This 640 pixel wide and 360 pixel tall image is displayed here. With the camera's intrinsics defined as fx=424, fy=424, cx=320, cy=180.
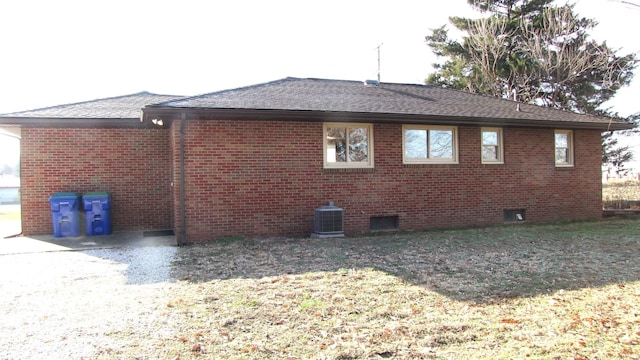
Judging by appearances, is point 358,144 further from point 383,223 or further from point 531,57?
point 531,57

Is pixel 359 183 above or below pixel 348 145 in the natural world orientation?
below

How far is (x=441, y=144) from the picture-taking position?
10.8 meters

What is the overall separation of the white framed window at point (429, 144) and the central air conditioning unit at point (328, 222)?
7.72ft

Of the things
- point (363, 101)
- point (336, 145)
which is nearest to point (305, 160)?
point (336, 145)

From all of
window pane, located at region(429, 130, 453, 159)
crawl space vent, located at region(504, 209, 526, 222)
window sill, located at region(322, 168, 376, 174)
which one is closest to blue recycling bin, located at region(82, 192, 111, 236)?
window sill, located at region(322, 168, 376, 174)

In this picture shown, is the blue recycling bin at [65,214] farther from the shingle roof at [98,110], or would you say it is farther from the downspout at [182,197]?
the downspout at [182,197]

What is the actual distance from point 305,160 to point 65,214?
5555mm

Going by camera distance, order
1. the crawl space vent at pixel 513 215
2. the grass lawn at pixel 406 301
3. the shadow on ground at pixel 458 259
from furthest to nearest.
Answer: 1. the crawl space vent at pixel 513 215
2. the shadow on ground at pixel 458 259
3. the grass lawn at pixel 406 301

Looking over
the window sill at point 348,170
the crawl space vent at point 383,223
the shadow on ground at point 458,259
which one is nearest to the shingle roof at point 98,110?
the shadow on ground at point 458,259

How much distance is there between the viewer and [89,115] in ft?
34.0

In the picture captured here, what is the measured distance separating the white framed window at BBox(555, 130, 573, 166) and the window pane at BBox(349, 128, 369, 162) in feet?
20.1

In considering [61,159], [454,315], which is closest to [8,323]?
[454,315]

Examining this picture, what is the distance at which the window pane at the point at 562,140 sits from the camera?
1234cm

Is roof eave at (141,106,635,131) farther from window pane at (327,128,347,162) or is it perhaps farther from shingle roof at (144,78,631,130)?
window pane at (327,128,347,162)
